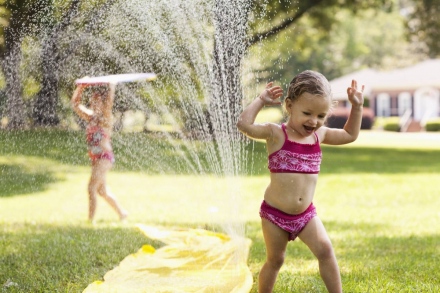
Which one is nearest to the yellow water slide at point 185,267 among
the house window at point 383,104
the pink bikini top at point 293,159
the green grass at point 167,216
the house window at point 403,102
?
the green grass at point 167,216

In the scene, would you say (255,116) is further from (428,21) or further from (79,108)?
(428,21)

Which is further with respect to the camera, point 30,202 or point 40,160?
point 30,202

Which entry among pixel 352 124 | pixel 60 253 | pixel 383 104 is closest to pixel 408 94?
pixel 383 104

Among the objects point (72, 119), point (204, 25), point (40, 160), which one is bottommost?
point (40, 160)

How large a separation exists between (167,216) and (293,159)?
333 cm

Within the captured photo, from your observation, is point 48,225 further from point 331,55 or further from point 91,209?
point 331,55

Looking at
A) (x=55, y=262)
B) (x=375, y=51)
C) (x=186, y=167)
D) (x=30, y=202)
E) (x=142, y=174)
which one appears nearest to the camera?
(x=55, y=262)

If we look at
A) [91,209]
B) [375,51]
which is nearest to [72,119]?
[91,209]

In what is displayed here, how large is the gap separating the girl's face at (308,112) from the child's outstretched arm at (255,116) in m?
0.10

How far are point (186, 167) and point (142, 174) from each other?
1.11 meters

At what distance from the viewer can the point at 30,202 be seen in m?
7.16

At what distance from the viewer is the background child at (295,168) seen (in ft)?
10.2

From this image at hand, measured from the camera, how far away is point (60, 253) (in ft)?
14.9

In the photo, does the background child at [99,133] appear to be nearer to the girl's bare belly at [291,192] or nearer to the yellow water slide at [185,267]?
the yellow water slide at [185,267]
